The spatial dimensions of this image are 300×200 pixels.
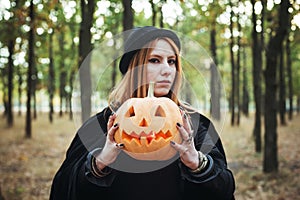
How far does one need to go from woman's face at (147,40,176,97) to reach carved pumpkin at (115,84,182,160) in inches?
4.8

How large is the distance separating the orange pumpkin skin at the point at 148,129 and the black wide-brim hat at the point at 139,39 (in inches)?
14.5

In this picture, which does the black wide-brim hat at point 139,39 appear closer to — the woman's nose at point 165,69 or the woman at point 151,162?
the woman at point 151,162

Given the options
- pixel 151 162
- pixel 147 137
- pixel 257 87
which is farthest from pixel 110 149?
pixel 257 87

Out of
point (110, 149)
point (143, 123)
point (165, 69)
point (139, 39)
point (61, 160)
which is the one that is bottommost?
point (61, 160)

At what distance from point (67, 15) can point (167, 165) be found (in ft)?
46.6

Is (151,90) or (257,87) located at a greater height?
(151,90)

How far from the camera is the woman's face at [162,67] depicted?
1884 millimetres

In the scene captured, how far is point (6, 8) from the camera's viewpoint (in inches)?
439

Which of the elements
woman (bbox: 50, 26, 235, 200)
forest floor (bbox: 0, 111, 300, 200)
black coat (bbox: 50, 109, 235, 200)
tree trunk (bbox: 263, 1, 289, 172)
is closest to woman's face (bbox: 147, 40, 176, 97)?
woman (bbox: 50, 26, 235, 200)

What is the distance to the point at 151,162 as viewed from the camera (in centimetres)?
191

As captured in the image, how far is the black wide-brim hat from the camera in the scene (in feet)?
6.46

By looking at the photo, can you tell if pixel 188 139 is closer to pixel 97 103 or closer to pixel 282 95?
pixel 97 103

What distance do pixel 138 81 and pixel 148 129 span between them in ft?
1.11

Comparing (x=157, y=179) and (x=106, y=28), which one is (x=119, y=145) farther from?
(x=106, y=28)
